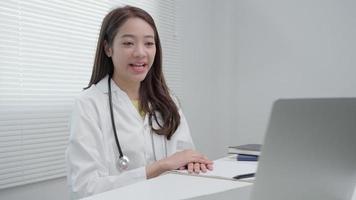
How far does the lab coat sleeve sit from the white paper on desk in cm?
21

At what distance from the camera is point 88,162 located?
1155 millimetres

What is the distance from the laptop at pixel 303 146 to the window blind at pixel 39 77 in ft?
4.02

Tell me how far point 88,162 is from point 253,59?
6.37 feet

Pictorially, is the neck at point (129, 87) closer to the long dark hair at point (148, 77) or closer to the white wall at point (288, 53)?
the long dark hair at point (148, 77)

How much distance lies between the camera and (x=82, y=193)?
3.71 ft

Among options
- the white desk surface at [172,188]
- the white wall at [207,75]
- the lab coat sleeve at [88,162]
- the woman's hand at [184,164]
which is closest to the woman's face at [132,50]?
the lab coat sleeve at [88,162]

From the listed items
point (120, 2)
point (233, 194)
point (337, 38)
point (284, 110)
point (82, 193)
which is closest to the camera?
point (284, 110)

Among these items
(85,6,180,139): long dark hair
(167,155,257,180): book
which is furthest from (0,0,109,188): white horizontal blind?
(167,155,257,180): book

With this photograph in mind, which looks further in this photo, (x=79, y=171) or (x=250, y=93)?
(x=250, y=93)

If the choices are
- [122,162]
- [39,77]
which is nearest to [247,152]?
[122,162]

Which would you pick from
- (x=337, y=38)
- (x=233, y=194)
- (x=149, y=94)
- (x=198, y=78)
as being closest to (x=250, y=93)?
(x=198, y=78)

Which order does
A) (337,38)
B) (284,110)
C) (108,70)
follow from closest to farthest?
(284,110) < (108,70) < (337,38)

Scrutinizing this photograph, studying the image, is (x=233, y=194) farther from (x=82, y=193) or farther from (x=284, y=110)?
(x=82, y=193)

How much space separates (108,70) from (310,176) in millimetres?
1011
